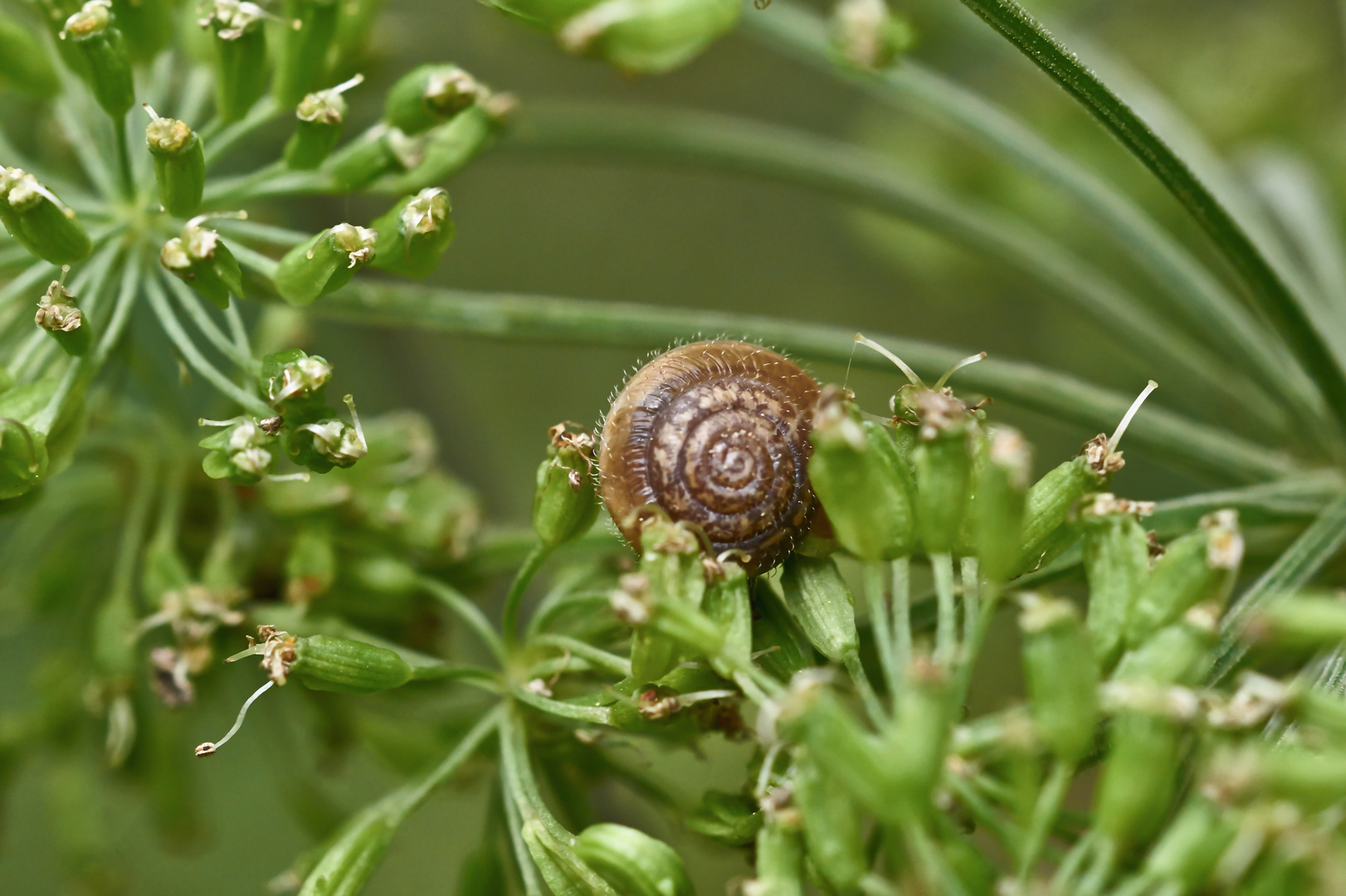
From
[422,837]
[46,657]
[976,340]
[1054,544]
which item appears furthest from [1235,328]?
[422,837]

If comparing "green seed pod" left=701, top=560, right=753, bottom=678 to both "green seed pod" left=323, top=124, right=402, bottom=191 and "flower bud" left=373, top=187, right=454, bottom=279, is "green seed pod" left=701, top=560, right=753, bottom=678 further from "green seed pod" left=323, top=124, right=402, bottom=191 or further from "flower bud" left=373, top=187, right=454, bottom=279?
"green seed pod" left=323, top=124, right=402, bottom=191

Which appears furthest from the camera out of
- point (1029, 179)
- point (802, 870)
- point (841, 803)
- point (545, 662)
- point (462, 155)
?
point (1029, 179)

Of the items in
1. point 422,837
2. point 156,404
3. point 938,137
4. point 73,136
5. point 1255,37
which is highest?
point 1255,37

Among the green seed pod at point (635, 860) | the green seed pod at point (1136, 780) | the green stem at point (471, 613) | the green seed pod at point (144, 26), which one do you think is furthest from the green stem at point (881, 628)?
the green seed pod at point (144, 26)

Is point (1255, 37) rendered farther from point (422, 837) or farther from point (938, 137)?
point (422, 837)

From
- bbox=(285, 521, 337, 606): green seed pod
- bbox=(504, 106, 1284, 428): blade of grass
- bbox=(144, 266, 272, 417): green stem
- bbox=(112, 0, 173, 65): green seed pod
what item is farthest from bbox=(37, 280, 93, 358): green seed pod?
bbox=(504, 106, 1284, 428): blade of grass

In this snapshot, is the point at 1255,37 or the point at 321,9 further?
the point at 1255,37
